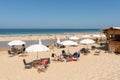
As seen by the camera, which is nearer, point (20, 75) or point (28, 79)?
point (28, 79)

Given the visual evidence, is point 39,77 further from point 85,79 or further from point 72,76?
point 85,79

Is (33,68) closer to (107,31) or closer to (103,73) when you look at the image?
(103,73)

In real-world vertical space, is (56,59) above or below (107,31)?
below

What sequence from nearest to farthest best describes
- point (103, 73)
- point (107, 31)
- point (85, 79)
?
point (85, 79), point (103, 73), point (107, 31)

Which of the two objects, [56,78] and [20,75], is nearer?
[56,78]

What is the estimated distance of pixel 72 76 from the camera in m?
12.3

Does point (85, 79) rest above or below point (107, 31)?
below

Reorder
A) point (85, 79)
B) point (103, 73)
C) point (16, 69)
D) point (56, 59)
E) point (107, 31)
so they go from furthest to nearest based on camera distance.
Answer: point (107, 31) < point (56, 59) < point (16, 69) < point (103, 73) < point (85, 79)

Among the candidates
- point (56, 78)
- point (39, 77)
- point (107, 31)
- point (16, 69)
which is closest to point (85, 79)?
point (56, 78)

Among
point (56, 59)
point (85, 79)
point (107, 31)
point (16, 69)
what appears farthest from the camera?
point (107, 31)

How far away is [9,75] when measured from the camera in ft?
42.0

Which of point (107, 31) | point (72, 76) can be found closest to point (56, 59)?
point (72, 76)

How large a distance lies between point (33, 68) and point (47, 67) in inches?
39.8

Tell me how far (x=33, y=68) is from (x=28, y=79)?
280 cm
